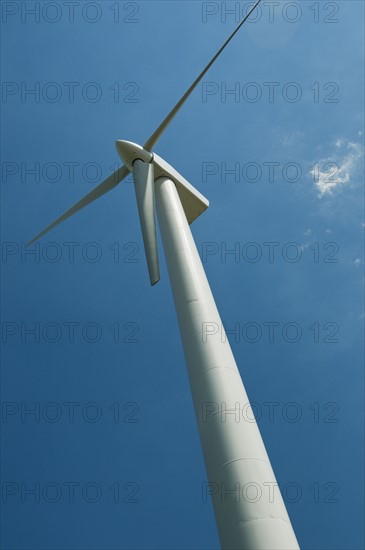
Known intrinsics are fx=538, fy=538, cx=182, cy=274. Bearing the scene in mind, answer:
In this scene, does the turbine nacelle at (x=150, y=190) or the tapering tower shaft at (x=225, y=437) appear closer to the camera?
the tapering tower shaft at (x=225, y=437)

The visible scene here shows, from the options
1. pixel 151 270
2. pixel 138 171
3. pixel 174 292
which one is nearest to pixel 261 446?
pixel 174 292

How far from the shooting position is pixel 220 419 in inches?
393

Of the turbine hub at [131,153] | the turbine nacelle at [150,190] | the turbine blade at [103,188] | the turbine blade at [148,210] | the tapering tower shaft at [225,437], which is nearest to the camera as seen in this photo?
the tapering tower shaft at [225,437]

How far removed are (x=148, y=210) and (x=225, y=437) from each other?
9.24 meters

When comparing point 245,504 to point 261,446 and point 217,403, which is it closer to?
point 261,446

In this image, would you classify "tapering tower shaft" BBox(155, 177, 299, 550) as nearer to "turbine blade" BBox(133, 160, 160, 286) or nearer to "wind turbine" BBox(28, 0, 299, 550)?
"wind turbine" BBox(28, 0, 299, 550)

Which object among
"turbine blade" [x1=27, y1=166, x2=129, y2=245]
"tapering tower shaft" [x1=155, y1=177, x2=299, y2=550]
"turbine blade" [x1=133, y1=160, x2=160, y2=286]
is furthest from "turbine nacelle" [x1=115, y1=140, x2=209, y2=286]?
"tapering tower shaft" [x1=155, y1=177, x2=299, y2=550]

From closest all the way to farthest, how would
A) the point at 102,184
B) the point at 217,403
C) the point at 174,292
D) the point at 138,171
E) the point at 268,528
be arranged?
1. the point at 268,528
2. the point at 217,403
3. the point at 174,292
4. the point at 138,171
5. the point at 102,184

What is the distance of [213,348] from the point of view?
1139cm

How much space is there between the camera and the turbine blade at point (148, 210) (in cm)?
1576

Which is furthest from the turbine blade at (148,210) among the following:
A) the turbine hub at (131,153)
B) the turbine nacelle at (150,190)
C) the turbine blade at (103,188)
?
the turbine blade at (103,188)

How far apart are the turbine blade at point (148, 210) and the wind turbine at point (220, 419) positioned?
0.04m

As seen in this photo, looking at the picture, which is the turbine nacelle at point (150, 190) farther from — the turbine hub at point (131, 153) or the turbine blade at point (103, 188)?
the turbine blade at point (103, 188)

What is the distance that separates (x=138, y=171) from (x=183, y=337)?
9282mm
